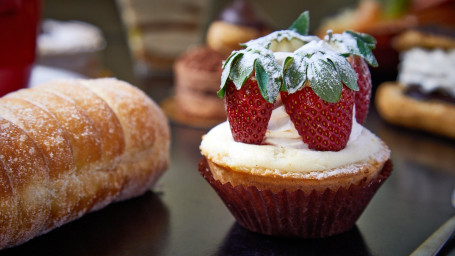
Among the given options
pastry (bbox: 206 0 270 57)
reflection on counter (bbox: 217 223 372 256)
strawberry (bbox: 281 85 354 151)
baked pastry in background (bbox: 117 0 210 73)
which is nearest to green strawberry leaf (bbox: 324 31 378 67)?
strawberry (bbox: 281 85 354 151)

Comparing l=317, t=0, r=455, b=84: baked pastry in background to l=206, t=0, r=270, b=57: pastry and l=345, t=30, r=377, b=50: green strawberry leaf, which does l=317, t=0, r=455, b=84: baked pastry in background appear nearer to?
l=206, t=0, r=270, b=57: pastry

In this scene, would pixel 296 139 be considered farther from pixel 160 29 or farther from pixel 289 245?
pixel 160 29

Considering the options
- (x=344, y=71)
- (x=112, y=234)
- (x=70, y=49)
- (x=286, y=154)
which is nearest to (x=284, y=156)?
(x=286, y=154)

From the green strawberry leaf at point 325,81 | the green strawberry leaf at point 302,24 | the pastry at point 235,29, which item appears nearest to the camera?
Answer: the green strawberry leaf at point 325,81

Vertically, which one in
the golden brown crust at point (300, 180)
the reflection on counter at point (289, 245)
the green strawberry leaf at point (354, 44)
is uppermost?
the green strawberry leaf at point (354, 44)

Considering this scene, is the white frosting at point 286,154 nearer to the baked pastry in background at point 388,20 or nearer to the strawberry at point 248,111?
the strawberry at point 248,111

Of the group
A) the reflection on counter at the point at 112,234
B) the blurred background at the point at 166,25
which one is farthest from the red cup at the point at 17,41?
the blurred background at the point at 166,25

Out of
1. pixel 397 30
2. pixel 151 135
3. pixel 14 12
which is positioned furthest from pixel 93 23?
pixel 151 135
